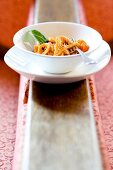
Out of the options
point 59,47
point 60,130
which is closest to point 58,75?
point 59,47

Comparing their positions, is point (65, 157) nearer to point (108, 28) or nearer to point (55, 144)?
point (55, 144)

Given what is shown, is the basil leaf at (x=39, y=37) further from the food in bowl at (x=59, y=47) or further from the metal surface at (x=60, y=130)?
the metal surface at (x=60, y=130)

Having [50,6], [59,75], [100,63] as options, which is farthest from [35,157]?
[50,6]

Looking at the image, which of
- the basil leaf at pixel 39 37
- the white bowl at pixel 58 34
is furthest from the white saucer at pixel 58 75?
the basil leaf at pixel 39 37

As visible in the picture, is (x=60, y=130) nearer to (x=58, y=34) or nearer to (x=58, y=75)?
(x=58, y=75)

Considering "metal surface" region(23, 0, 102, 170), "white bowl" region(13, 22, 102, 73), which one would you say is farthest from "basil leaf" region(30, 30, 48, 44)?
"metal surface" region(23, 0, 102, 170)

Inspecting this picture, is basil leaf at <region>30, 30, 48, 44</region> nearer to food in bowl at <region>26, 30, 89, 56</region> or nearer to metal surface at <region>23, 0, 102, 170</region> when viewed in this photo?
food in bowl at <region>26, 30, 89, 56</region>
